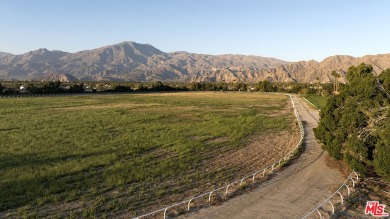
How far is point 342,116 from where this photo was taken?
70.6 ft

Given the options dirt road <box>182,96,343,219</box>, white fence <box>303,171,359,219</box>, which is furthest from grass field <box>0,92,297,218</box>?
white fence <box>303,171,359,219</box>

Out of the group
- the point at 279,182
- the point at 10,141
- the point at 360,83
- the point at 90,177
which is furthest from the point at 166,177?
the point at 10,141

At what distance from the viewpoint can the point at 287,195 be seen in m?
16.5

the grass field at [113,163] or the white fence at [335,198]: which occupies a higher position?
the grass field at [113,163]

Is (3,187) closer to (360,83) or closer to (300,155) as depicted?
(300,155)

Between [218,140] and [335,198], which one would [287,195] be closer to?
[335,198]

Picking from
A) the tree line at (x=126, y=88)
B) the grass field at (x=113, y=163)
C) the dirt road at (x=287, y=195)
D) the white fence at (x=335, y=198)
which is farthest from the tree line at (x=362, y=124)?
the tree line at (x=126, y=88)

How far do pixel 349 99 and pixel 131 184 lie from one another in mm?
15228

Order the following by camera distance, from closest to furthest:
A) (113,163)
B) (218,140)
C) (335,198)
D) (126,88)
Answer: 1. (335,198)
2. (113,163)
3. (218,140)
4. (126,88)

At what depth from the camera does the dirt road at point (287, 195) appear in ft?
46.7

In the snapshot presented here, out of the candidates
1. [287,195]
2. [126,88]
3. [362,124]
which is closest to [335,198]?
[287,195]

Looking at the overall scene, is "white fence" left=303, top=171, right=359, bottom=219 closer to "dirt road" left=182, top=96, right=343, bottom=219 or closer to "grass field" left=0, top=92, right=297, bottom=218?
"dirt road" left=182, top=96, right=343, bottom=219

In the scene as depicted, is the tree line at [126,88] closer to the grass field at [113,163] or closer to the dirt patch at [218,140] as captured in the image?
the grass field at [113,163]

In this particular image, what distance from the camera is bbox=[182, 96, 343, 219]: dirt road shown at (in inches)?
560
